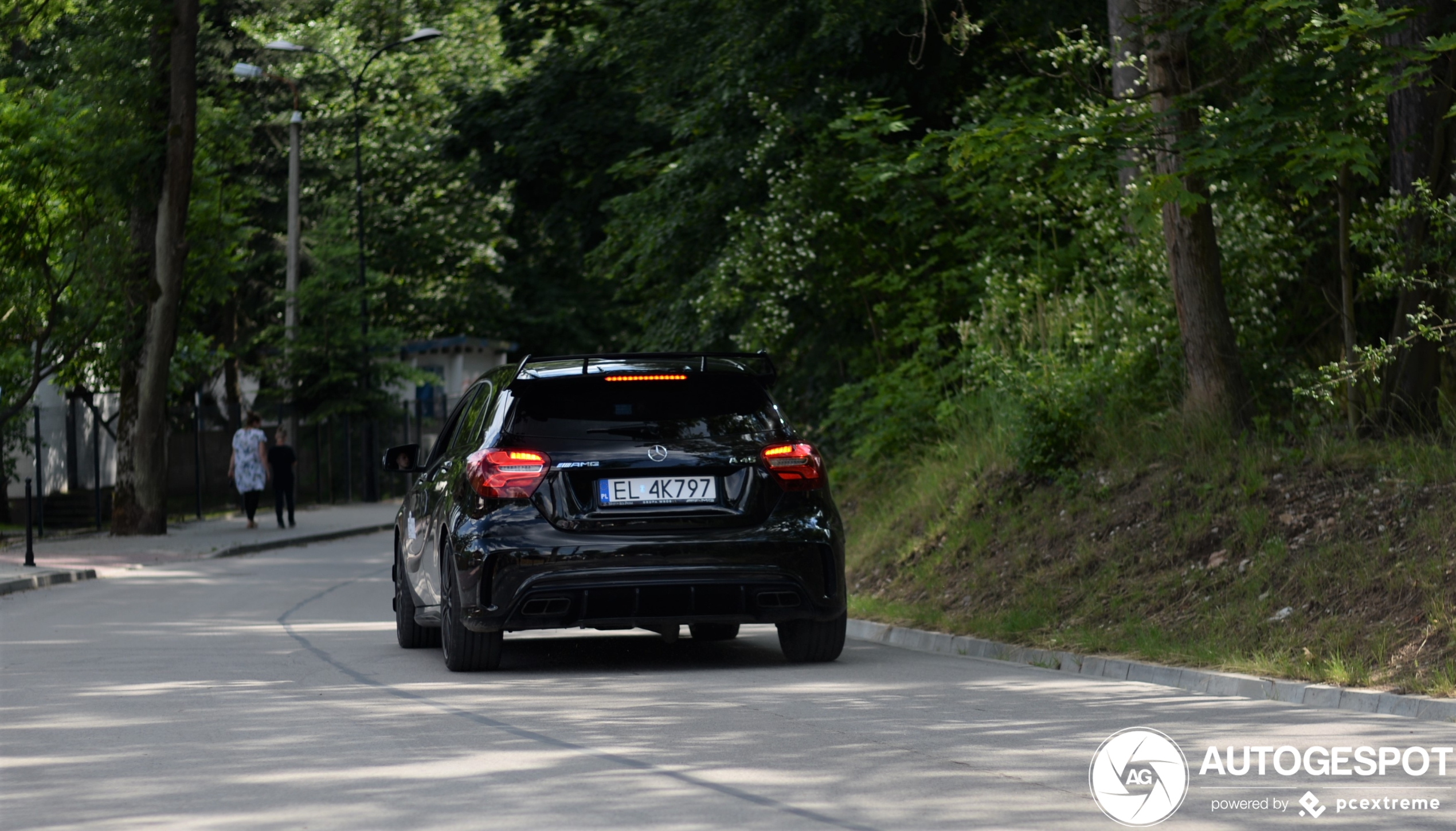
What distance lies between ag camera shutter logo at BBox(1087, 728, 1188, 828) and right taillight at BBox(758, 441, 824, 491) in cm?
259

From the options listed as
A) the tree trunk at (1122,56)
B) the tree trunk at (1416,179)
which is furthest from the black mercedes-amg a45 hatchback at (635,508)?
the tree trunk at (1122,56)

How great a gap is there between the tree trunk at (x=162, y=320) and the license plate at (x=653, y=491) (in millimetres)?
20812

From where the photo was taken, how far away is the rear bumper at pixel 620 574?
10.0m

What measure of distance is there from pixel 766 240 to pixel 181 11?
12.4m

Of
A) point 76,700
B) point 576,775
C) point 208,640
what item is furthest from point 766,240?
point 576,775

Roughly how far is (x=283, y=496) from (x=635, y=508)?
24.0 metres

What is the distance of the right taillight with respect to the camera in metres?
10.3

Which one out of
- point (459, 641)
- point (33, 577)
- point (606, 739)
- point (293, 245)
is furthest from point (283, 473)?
point (606, 739)

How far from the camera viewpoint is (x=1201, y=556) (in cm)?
1239

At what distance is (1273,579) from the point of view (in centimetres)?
1147

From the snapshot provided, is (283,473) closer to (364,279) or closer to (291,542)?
(291,542)

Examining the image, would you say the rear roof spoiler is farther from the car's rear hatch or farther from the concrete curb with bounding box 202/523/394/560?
the concrete curb with bounding box 202/523/394/560

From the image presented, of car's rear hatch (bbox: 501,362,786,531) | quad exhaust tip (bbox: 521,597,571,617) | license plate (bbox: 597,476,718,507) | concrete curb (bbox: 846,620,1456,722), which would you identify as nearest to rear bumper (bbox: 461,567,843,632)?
quad exhaust tip (bbox: 521,597,571,617)

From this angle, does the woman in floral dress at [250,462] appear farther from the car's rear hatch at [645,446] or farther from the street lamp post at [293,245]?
the car's rear hatch at [645,446]
